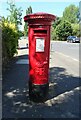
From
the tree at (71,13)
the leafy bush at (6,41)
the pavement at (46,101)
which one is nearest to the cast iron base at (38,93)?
the pavement at (46,101)

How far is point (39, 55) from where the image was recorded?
22.9 feet

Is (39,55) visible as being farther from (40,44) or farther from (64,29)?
(64,29)

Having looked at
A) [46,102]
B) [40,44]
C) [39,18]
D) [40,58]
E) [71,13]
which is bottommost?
[46,102]

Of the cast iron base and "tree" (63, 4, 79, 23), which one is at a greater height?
"tree" (63, 4, 79, 23)

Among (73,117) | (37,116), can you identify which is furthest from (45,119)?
(73,117)

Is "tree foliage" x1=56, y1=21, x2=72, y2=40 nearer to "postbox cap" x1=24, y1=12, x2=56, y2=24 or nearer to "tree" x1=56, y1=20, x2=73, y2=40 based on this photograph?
"tree" x1=56, y1=20, x2=73, y2=40

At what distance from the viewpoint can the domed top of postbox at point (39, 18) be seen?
22.1 ft

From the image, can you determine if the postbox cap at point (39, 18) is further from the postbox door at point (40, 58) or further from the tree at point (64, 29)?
the tree at point (64, 29)

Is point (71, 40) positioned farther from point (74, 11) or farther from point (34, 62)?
point (74, 11)

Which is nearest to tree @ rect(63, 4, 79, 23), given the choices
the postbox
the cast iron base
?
the postbox

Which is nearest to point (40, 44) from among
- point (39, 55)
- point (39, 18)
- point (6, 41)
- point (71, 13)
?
point (39, 55)

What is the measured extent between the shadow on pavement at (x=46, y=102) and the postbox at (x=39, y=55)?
11.3 inches

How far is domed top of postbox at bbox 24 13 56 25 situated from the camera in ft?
22.1

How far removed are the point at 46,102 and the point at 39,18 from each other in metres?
2.02
